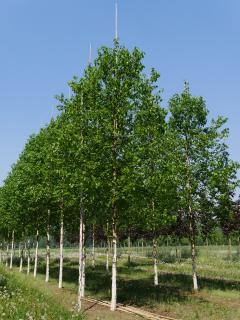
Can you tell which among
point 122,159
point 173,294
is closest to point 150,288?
point 173,294

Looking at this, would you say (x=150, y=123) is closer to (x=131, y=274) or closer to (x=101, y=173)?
(x=101, y=173)

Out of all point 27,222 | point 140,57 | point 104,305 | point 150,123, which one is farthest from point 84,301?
point 27,222

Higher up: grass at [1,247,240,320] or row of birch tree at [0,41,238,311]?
row of birch tree at [0,41,238,311]

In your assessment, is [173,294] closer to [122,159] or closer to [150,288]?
[150,288]

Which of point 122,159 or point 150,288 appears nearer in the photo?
point 122,159

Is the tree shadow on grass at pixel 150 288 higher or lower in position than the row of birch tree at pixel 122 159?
lower

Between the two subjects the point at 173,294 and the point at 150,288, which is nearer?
the point at 173,294

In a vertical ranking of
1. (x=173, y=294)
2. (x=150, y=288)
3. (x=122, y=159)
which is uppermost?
(x=122, y=159)

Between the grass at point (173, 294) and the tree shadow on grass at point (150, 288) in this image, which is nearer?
the grass at point (173, 294)

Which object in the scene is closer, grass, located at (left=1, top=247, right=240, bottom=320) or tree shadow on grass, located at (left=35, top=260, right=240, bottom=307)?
grass, located at (left=1, top=247, right=240, bottom=320)

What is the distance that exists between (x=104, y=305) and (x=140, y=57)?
54.0ft

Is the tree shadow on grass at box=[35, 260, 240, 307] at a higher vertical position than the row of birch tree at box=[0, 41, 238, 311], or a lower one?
lower

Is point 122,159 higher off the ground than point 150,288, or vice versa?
point 122,159

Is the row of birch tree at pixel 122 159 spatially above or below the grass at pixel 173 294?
above
